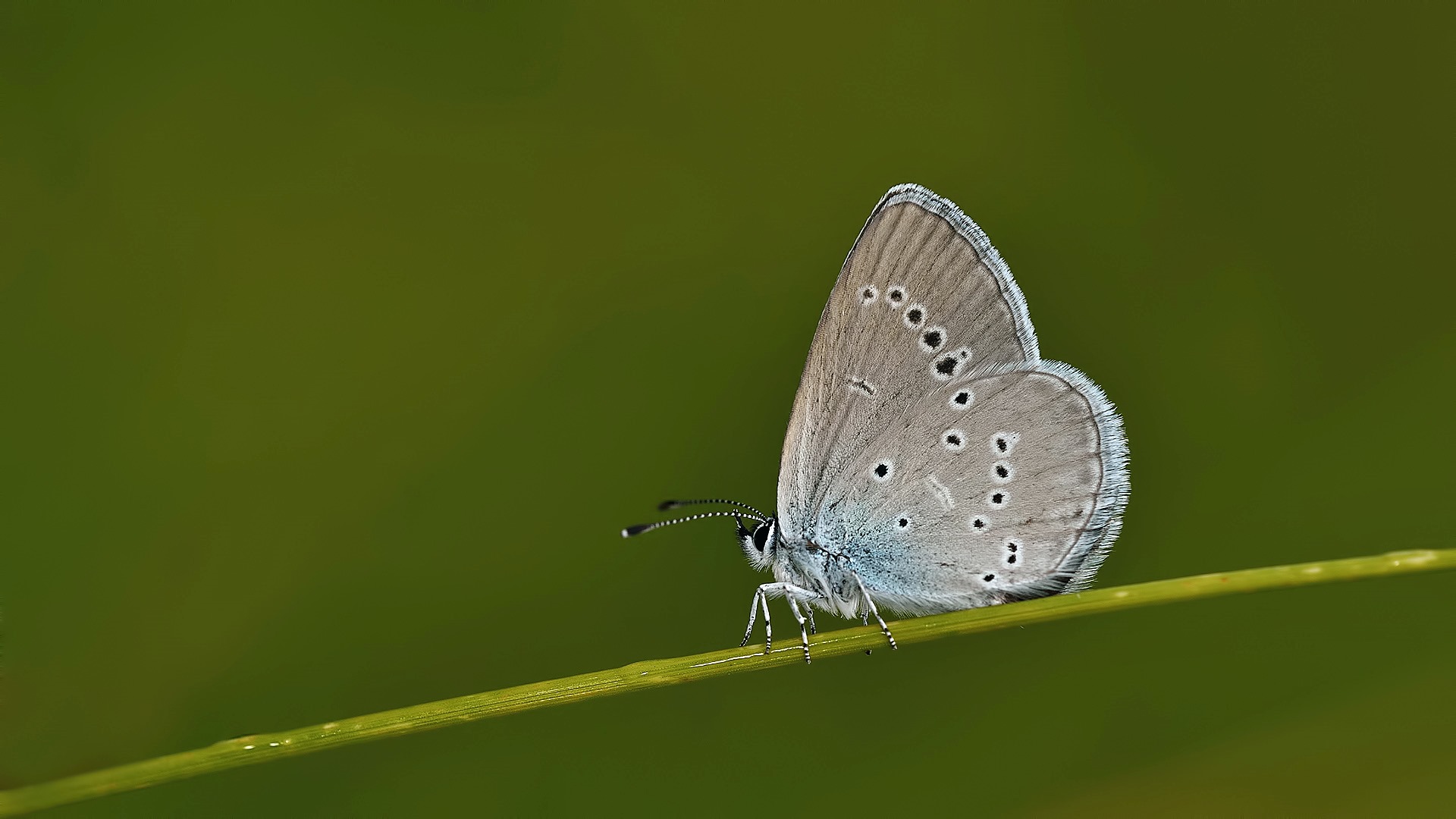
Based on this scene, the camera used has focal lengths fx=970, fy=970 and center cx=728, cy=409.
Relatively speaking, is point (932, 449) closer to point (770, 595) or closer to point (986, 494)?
point (986, 494)

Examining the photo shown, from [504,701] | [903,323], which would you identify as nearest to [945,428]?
[903,323]

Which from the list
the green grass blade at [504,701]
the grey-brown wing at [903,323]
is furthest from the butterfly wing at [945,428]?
the green grass blade at [504,701]

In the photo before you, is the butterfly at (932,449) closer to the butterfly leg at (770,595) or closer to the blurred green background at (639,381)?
the butterfly leg at (770,595)

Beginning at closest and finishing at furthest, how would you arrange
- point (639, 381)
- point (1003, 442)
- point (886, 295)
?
point (886, 295) → point (1003, 442) → point (639, 381)

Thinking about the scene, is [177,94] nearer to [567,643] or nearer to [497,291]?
[497,291]

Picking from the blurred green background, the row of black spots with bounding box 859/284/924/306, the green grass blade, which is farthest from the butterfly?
the green grass blade

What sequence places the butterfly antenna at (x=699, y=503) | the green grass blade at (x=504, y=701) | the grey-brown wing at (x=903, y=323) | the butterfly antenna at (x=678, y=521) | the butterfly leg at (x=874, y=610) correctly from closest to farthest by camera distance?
the green grass blade at (x=504, y=701) → the butterfly leg at (x=874, y=610) → the grey-brown wing at (x=903, y=323) → the butterfly antenna at (x=678, y=521) → the butterfly antenna at (x=699, y=503)

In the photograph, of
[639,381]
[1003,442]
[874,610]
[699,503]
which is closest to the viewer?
[874,610]

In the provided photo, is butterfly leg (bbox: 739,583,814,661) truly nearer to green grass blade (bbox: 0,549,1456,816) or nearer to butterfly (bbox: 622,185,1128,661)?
butterfly (bbox: 622,185,1128,661)
